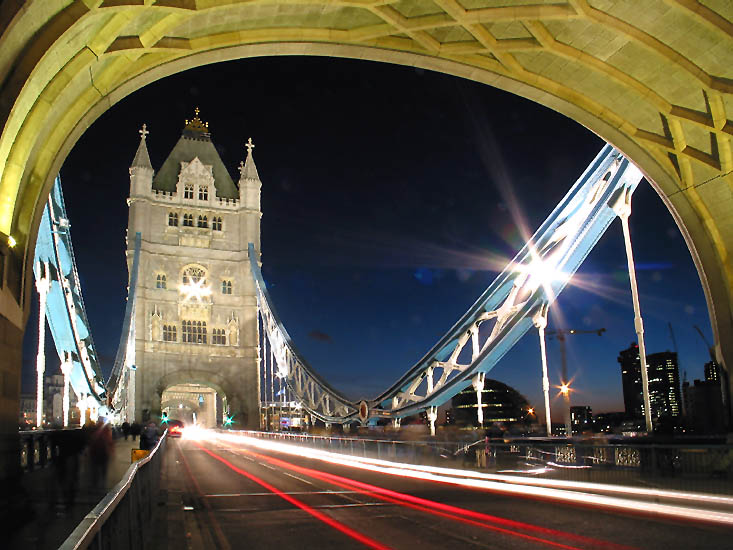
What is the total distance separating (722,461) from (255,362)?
57.7 metres

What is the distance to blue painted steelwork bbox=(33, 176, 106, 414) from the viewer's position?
2781cm

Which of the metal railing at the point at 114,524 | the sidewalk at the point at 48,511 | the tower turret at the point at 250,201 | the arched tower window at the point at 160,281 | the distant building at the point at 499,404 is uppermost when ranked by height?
the tower turret at the point at 250,201

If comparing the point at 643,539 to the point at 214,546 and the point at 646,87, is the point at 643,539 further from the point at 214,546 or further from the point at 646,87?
the point at 646,87

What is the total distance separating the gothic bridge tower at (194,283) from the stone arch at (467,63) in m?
51.8

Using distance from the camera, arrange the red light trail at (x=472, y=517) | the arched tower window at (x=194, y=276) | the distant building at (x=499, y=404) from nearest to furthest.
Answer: the red light trail at (x=472, y=517)
the arched tower window at (x=194, y=276)
the distant building at (x=499, y=404)

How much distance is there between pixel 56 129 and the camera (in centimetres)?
1446

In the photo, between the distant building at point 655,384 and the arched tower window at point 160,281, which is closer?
the arched tower window at point 160,281

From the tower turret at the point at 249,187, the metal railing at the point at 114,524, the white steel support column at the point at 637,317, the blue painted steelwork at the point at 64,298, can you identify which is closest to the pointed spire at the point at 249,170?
the tower turret at the point at 249,187

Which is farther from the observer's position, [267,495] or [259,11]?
[259,11]

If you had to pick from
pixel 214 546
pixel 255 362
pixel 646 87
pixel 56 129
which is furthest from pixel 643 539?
pixel 255 362

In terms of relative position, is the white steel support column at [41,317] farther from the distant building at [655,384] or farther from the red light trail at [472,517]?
the distant building at [655,384]

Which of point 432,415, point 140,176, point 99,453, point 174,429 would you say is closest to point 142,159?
point 140,176

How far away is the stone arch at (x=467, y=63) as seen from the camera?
41.5ft

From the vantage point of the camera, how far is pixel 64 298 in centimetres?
3406
